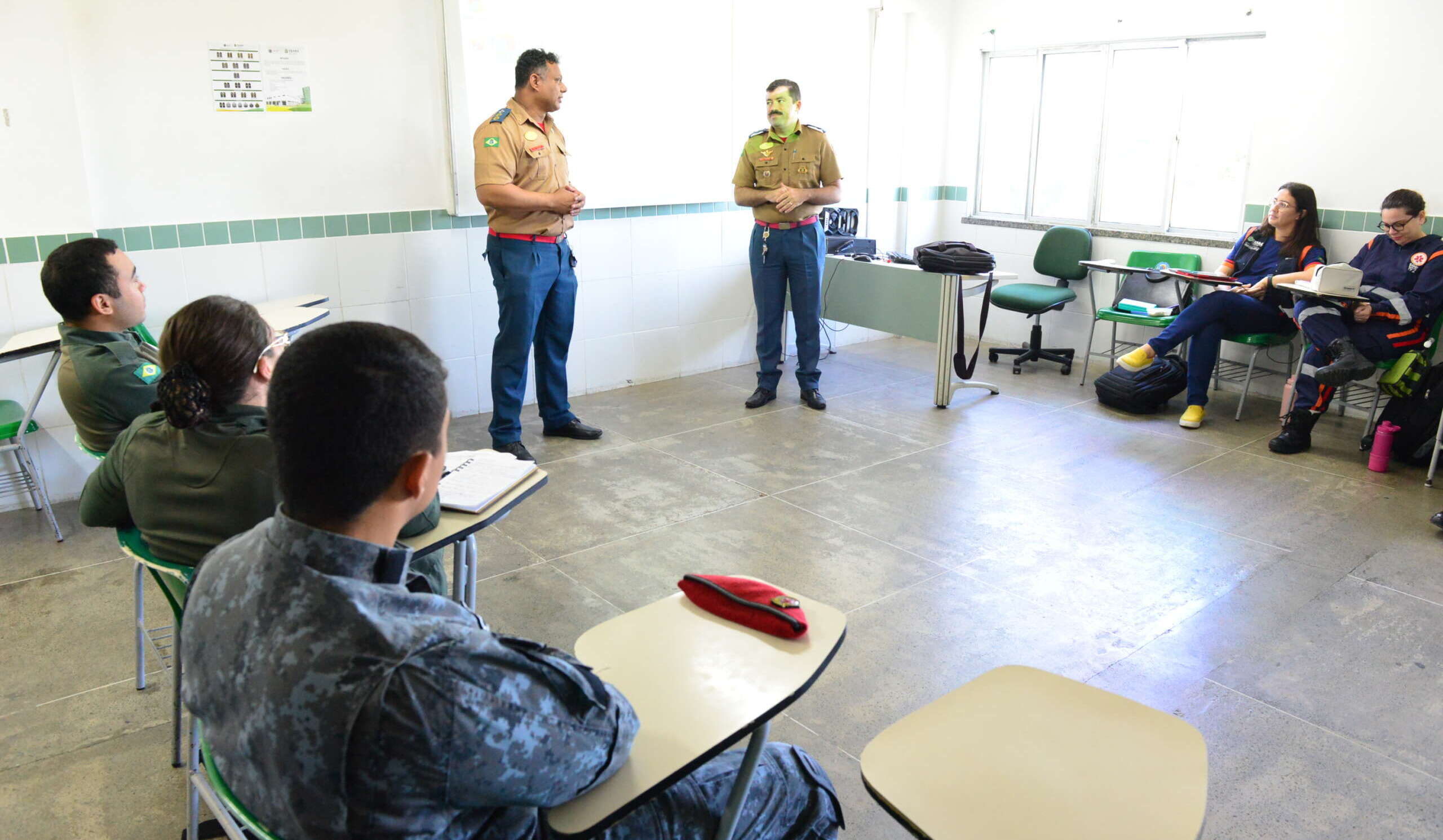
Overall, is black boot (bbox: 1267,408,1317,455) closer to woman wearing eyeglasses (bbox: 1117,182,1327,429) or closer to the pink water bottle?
the pink water bottle

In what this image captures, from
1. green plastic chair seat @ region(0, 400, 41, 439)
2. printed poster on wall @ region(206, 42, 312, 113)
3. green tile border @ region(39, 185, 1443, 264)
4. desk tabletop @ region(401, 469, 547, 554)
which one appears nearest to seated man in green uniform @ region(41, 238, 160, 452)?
green plastic chair seat @ region(0, 400, 41, 439)

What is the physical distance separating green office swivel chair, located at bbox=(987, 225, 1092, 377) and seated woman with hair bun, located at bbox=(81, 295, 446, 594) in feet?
16.0

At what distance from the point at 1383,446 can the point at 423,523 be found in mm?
4253

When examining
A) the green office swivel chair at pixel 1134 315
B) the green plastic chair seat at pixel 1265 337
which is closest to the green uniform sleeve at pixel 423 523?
the green office swivel chair at pixel 1134 315

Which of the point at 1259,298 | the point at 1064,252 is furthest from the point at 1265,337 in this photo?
the point at 1064,252

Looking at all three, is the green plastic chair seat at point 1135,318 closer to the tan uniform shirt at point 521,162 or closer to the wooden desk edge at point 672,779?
the tan uniform shirt at point 521,162

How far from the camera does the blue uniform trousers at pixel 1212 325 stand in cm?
512

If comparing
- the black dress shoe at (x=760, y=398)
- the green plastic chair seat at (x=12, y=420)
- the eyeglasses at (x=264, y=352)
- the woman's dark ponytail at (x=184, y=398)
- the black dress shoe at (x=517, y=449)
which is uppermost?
the eyeglasses at (x=264, y=352)

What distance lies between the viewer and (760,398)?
5434 mm

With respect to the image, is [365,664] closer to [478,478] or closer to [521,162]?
[478,478]

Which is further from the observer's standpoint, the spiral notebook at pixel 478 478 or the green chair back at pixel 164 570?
the spiral notebook at pixel 478 478

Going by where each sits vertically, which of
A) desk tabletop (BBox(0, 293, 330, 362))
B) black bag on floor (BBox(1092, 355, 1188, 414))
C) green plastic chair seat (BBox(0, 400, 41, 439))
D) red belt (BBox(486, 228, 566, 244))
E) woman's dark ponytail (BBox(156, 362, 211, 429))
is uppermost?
red belt (BBox(486, 228, 566, 244))

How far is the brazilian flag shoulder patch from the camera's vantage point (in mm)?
2648

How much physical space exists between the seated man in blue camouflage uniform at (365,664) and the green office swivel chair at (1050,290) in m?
5.37
